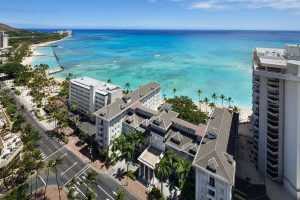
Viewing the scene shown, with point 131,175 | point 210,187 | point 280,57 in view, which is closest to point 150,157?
point 131,175

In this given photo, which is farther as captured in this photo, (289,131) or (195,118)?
(195,118)

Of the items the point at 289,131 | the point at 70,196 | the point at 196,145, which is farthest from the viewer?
the point at 196,145

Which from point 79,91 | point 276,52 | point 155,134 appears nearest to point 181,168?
point 155,134

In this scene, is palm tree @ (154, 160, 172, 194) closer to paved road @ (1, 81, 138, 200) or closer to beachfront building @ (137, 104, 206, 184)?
beachfront building @ (137, 104, 206, 184)

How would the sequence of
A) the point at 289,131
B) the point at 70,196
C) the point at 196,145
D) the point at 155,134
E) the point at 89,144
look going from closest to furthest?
1. the point at 70,196
2. the point at 289,131
3. the point at 196,145
4. the point at 155,134
5. the point at 89,144

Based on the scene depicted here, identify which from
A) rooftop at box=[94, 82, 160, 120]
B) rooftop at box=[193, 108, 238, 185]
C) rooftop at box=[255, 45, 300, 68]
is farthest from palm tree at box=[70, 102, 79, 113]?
rooftop at box=[255, 45, 300, 68]

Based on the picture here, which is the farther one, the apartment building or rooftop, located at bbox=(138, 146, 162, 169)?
the apartment building

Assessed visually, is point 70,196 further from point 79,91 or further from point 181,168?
point 79,91

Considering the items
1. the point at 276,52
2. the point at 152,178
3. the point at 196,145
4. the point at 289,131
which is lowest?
the point at 152,178
